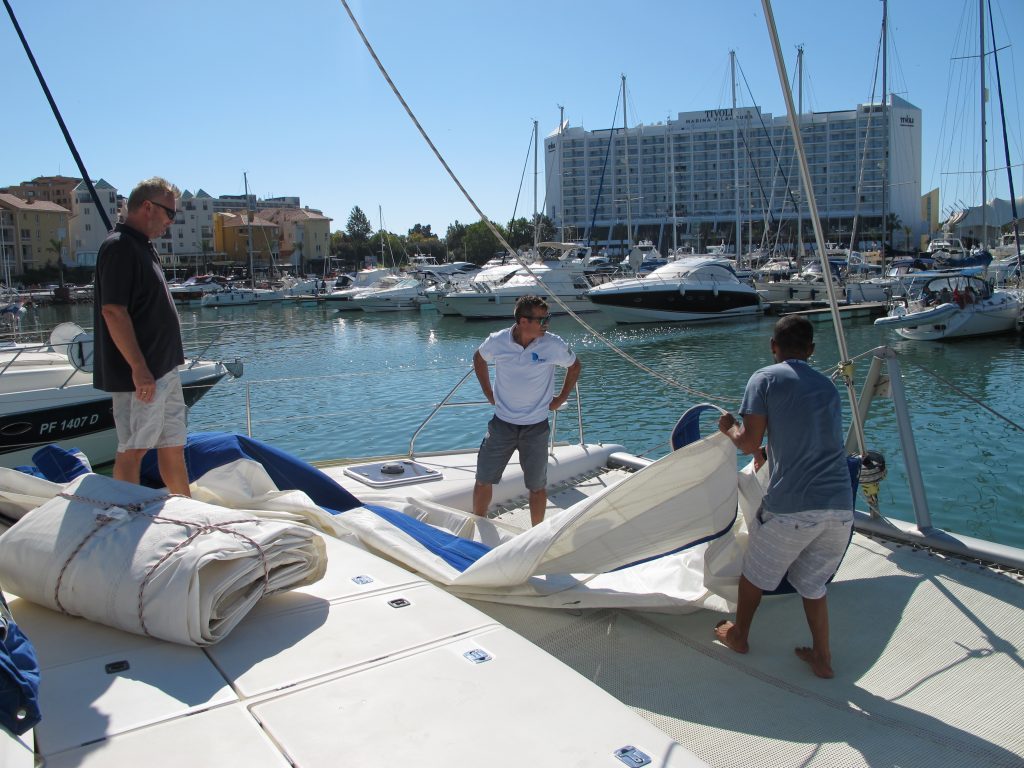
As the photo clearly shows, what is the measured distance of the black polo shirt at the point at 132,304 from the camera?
11.2 ft

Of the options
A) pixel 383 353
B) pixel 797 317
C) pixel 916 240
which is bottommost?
pixel 383 353

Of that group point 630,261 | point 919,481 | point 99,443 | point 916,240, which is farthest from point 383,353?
point 916,240

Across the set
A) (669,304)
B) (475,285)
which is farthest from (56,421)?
(475,285)

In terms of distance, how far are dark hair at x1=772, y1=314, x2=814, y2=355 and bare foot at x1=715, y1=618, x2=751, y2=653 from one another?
115cm

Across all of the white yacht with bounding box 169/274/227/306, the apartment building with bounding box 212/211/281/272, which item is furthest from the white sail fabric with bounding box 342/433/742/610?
the apartment building with bounding box 212/211/281/272

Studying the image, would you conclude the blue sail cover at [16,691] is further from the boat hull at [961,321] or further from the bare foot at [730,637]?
→ the boat hull at [961,321]

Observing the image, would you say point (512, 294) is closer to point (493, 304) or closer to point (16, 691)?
point (493, 304)

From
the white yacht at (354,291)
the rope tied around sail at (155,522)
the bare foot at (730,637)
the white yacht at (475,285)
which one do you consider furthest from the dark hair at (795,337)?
the white yacht at (354,291)

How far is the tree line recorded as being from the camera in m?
107

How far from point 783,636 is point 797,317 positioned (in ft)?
4.43

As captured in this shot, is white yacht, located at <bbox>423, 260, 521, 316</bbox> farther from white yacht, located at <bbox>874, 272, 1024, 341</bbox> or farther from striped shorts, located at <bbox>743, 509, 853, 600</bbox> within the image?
striped shorts, located at <bbox>743, 509, 853, 600</bbox>

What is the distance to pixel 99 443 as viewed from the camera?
37.3ft

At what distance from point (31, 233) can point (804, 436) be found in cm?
10853

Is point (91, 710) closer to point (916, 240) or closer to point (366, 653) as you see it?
point (366, 653)
